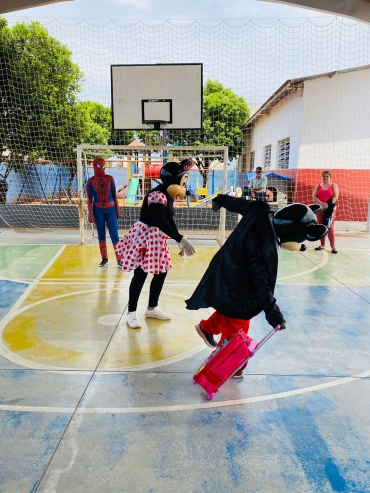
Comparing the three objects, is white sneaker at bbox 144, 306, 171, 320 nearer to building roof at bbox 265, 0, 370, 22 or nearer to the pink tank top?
the pink tank top

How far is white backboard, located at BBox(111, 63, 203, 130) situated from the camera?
359 inches

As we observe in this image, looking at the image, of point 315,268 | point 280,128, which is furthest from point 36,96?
point 315,268

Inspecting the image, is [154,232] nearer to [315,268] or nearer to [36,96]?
[315,268]

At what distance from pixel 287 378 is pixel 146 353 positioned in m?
1.19

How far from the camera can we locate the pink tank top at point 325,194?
315 inches

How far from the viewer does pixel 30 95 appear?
44.0ft

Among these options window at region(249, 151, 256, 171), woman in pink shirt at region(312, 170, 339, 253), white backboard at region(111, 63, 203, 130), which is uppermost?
→ white backboard at region(111, 63, 203, 130)

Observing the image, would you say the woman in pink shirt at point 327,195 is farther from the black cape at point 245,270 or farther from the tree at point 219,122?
the tree at point 219,122

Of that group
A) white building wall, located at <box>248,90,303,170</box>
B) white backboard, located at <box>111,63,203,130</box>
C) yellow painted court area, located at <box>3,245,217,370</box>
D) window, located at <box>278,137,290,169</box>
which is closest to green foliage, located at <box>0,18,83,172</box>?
white backboard, located at <box>111,63,203,130</box>

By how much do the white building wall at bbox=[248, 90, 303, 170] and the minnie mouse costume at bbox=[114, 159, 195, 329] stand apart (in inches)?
470

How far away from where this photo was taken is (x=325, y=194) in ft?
26.3

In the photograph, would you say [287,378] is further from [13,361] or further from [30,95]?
[30,95]

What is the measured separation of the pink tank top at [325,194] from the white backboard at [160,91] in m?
3.19

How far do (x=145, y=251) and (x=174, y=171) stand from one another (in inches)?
31.5
